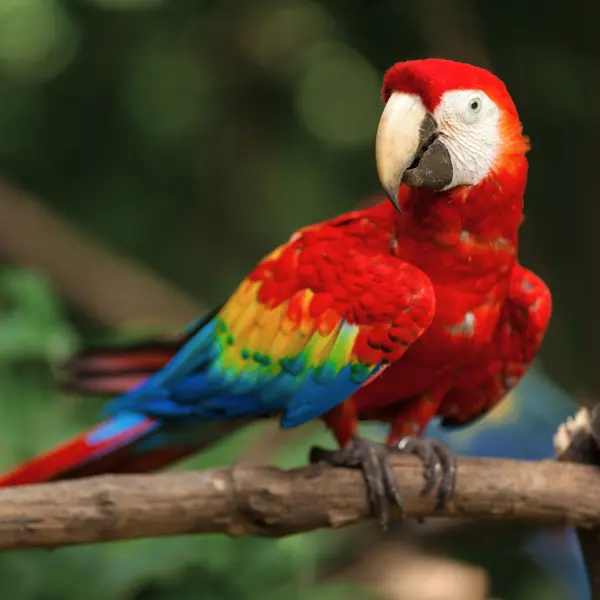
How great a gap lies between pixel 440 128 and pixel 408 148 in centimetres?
4

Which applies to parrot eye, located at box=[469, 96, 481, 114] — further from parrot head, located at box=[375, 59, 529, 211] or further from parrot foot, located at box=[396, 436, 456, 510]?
parrot foot, located at box=[396, 436, 456, 510]

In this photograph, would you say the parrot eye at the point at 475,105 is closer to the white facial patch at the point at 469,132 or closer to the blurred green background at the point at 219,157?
the white facial patch at the point at 469,132

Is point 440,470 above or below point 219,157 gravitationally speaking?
below

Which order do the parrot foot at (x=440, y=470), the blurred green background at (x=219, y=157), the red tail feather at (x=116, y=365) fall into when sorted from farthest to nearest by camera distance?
the blurred green background at (x=219, y=157) → the red tail feather at (x=116, y=365) → the parrot foot at (x=440, y=470)

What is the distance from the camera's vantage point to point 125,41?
2029 mm

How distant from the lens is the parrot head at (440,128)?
0.74 metres

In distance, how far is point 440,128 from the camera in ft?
2.46

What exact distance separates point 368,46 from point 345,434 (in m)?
1.20

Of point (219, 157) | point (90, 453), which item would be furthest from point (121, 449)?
point (219, 157)

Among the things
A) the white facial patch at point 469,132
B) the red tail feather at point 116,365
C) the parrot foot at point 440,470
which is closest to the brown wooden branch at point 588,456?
the parrot foot at point 440,470

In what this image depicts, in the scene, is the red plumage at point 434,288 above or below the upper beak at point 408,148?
below

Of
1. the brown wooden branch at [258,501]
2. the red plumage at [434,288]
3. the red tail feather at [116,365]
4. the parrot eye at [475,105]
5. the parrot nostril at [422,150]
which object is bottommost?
the brown wooden branch at [258,501]

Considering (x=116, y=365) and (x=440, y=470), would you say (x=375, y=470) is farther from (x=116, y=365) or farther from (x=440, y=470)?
(x=116, y=365)

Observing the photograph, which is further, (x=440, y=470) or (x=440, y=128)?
(x=440, y=470)
